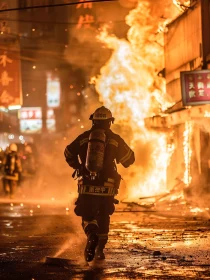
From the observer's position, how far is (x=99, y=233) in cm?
778

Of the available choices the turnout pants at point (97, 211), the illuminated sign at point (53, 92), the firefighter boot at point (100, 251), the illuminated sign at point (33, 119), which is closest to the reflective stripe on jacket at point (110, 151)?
the turnout pants at point (97, 211)

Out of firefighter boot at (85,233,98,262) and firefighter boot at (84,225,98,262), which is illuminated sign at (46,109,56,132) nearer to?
firefighter boot at (84,225,98,262)

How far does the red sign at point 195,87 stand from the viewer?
56.1 feet

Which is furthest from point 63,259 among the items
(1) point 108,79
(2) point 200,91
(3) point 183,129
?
(1) point 108,79

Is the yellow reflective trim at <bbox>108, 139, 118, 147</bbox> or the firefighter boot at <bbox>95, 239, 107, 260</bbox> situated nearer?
the firefighter boot at <bbox>95, 239, 107, 260</bbox>

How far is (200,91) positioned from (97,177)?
10013mm

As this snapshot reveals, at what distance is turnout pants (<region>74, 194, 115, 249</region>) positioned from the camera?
7.70 metres

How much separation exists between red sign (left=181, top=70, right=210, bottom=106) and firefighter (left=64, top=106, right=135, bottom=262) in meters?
9.58

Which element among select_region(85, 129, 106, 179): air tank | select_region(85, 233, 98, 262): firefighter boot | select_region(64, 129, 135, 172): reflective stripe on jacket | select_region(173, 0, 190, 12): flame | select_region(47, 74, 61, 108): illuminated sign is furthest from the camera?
select_region(47, 74, 61, 108): illuminated sign

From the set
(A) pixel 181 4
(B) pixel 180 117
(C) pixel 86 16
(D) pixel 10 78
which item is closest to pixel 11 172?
(D) pixel 10 78

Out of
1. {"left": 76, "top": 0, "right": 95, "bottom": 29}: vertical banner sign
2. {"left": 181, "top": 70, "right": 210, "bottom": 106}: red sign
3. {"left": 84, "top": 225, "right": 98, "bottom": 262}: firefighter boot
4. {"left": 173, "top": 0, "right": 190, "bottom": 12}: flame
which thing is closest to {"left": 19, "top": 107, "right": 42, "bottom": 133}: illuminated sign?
{"left": 76, "top": 0, "right": 95, "bottom": 29}: vertical banner sign

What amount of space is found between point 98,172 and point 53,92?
53.5 metres

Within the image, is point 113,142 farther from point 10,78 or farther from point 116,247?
point 10,78

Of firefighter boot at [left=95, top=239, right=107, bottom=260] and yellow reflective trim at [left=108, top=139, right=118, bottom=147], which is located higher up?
yellow reflective trim at [left=108, top=139, right=118, bottom=147]
